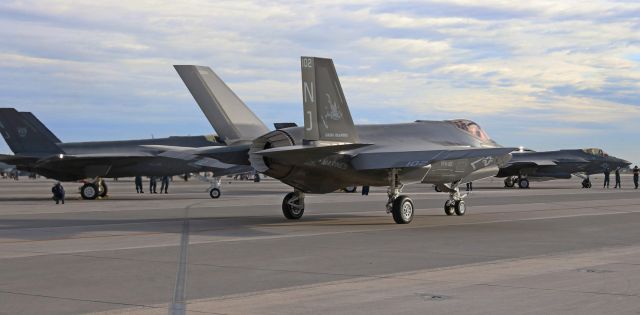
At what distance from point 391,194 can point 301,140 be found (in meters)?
3.25

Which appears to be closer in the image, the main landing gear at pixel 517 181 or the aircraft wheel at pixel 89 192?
the aircraft wheel at pixel 89 192

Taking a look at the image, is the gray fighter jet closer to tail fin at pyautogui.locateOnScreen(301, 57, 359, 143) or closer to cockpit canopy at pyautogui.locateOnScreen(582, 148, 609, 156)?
tail fin at pyautogui.locateOnScreen(301, 57, 359, 143)

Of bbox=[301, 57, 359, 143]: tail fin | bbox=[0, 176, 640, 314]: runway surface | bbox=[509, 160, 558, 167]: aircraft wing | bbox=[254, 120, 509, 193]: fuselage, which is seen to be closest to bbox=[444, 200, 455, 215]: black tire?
bbox=[254, 120, 509, 193]: fuselage

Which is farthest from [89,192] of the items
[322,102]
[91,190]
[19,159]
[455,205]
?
[322,102]

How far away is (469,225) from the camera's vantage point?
68.3ft

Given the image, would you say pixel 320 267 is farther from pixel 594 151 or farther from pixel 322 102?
pixel 594 151

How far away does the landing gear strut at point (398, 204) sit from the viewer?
2058cm

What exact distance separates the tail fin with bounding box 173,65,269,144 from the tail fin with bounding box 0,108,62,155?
21.6 meters

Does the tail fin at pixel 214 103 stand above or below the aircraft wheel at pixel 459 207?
above

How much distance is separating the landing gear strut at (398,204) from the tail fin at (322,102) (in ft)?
7.39

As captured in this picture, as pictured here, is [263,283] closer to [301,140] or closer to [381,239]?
[381,239]

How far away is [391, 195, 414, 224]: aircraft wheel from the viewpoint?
20547 mm

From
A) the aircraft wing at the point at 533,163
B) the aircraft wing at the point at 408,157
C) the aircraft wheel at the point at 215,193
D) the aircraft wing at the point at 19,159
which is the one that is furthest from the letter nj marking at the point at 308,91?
the aircraft wing at the point at 533,163

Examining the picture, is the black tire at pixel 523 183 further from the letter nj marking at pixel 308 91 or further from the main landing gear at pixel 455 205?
the letter nj marking at pixel 308 91
